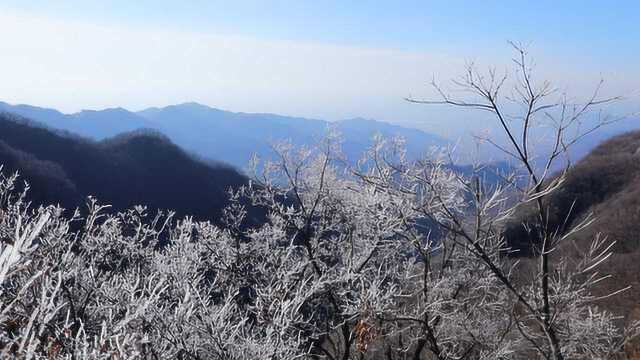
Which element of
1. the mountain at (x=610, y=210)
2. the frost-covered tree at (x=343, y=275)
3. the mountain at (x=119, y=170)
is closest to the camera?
the frost-covered tree at (x=343, y=275)

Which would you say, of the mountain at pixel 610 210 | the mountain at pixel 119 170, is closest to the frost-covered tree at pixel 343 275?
the mountain at pixel 610 210

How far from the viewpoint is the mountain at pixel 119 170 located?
6612 cm

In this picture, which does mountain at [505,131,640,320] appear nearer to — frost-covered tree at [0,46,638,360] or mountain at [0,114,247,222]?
frost-covered tree at [0,46,638,360]

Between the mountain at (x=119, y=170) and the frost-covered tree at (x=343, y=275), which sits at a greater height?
the frost-covered tree at (x=343, y=275)

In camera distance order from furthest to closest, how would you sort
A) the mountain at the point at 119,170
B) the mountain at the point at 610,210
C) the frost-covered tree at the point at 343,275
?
the mountain at the point at 119,170 → the mountain at the point at 610,210 → the frost-covered tree at the point at 343,275

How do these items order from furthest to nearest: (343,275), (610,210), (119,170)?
1. (119,170)
2. (610,210)
3. (343,275)

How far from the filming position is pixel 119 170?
7800 cm

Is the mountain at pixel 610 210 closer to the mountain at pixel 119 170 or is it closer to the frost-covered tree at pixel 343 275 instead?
the frost-covered tree at pixel 343 275

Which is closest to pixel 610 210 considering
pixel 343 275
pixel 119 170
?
pixel 343 275

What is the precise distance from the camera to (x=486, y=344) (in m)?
10.3

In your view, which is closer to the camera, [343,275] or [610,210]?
[343,275]

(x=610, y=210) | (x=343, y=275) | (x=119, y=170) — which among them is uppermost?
(x=343, y=275)

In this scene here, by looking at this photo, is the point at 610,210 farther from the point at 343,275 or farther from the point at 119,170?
the point at 119,170

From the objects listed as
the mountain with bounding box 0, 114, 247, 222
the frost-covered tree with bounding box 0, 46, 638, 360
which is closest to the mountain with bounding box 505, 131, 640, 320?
the frost-covered tree with bounding box 0, 46, 638, 360
